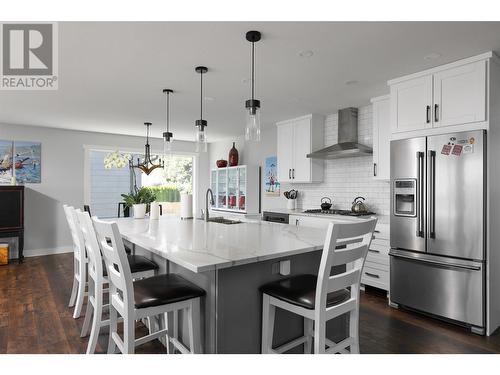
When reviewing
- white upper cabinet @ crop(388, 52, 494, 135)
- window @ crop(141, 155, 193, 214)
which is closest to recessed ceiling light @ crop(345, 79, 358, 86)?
white upper cabinet @ crop(388, 52, 494, 135)

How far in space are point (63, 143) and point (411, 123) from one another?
5.92 meters

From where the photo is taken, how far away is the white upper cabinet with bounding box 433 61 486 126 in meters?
2.82

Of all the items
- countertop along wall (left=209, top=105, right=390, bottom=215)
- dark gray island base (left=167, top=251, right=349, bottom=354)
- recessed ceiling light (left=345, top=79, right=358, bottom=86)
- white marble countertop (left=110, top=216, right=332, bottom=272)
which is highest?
recessed ceiling light (left=345, top=79, right=358, bottom=86)

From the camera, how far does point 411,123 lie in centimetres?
330

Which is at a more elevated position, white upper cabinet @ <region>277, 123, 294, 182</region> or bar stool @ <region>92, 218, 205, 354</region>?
white upper cabinet @ <region>277, 123, 294, 182</region>

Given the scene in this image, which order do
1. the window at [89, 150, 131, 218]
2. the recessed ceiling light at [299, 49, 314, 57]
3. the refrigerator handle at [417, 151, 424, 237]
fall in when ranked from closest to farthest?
1. the recessed ceiling light at [299, 49, 314, 57]
2. the refrigerator handle at [417, 151, 424, 237]
3. the window at [89, 150, 131, 218]

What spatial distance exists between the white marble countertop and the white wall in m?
4.40

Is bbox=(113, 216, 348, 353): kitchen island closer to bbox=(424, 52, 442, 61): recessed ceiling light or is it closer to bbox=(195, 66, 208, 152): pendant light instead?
bbox=(195, 66, 208, 152): pendant light

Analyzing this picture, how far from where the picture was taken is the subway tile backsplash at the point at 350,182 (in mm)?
4570

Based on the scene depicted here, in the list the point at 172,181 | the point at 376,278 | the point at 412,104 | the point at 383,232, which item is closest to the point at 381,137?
the point at 412,104

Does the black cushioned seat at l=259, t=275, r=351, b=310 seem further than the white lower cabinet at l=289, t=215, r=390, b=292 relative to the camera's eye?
No

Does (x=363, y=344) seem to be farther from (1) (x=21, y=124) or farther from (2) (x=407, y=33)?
(1) (x=21, y=124)

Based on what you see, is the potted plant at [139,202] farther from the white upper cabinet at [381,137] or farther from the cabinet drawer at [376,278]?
the white upper cabinet at [381,137]

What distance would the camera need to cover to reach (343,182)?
5.03 metres
